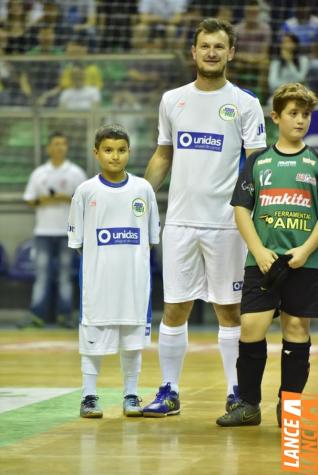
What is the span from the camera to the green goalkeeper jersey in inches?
245

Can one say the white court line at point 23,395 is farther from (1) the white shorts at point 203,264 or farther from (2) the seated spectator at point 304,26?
(2) the seated spectator at point 304,26

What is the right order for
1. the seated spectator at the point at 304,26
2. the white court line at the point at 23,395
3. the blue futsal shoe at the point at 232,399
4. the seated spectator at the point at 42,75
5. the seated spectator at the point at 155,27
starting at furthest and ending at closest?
the seated spectator at the point at 155,27 < the seated spectator at the point at 304,26 < the seated spectator at the point at 42,75 < the white court line at the point at 23,395 < the blue futsal shoe at the point at 232,399

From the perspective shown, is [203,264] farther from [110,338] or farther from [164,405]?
[164,405]

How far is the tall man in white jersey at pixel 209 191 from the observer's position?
6.81 metres

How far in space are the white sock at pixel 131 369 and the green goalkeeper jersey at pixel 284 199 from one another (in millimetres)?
1007

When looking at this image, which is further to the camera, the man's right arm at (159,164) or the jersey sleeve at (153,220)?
the man's right arm at (159,164)

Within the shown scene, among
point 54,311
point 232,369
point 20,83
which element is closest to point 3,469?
point 232,369

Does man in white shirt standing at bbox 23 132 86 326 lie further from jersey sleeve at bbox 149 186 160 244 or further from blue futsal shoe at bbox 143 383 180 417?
blue futsal shoe at bbox 143 383 180 417

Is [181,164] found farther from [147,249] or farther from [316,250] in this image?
[316,250]

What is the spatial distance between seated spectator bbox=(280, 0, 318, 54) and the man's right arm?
8922 millimetres

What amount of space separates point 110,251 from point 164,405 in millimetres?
925

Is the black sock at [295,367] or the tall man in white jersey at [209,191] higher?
the tall man in white jersey at [209,191]

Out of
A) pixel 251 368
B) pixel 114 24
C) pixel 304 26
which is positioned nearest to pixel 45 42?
pixel 114 24

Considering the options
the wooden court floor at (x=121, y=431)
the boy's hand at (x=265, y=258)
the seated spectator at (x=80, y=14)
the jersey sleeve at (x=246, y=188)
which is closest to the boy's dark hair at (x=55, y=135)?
the seated spectator at (x=80, y=14)
